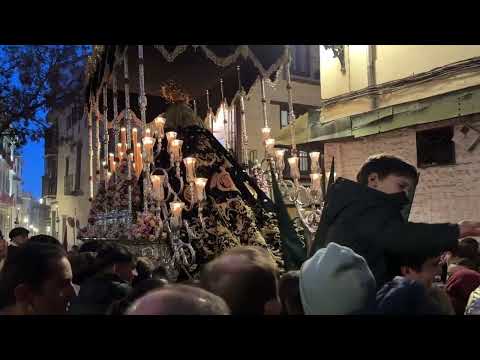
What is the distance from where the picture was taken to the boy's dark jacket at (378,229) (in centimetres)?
250

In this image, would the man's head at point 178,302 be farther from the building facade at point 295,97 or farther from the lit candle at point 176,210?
the building facade at point 295,97

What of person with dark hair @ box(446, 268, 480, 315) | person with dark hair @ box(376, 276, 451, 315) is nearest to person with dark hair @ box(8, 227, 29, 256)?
person with dark hair @ box(446, 268, 480, 315)

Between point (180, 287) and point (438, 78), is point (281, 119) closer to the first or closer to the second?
point (438, 78)

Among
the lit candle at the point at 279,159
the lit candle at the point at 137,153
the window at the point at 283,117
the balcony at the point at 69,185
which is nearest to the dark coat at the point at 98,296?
the lit candle at the point at 279,159

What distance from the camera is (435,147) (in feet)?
21.8

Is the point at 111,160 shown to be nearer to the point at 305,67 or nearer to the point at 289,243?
the point at 289,243

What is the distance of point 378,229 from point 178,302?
1.58m

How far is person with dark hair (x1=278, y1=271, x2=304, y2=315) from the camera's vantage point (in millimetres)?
1954

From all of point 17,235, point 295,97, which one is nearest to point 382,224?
point 17,235

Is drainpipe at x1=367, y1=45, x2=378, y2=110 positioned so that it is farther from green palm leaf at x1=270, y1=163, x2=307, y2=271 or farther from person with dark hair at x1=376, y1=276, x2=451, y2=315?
person with dark hair at x1=376, y1=276, x2=451, y2=315

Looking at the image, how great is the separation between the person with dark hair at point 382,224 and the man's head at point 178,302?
1.45 metres

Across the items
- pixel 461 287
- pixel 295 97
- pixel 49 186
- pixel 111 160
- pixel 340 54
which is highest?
pixel 295 97

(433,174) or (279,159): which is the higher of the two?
(279,159)

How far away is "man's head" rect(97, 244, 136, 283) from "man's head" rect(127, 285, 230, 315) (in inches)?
70.2
